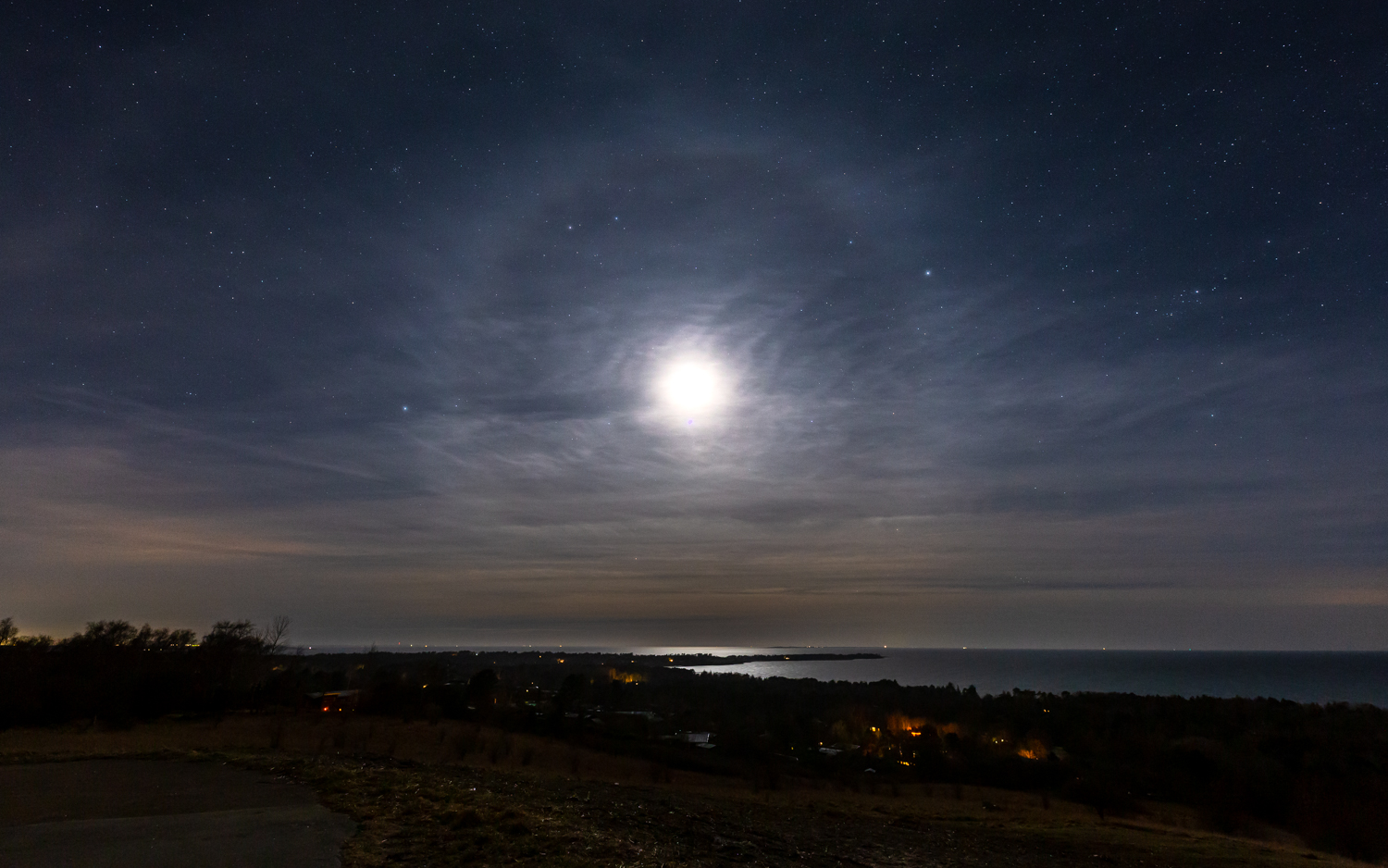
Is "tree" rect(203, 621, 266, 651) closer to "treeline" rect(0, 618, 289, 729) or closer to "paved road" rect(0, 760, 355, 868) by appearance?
"treeline" rect(0, 618, 289, 729)

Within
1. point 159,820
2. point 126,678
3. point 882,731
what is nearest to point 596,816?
point 159,820

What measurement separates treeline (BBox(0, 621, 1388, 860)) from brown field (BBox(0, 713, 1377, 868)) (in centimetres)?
632

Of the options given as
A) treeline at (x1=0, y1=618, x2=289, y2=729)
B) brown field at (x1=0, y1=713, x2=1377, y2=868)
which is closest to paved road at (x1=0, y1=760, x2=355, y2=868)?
brown field at (x1=0, y1=713, x2=1377, y2=868)

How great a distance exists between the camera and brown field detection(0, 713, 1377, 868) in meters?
13.2

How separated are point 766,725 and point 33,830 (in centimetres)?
8977

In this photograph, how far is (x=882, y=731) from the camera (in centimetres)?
9150

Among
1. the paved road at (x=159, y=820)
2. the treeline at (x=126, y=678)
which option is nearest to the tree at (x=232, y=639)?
the treeline at (x=126, y=678)

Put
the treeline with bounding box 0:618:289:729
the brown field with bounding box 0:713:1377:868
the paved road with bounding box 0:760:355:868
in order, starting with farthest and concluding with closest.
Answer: the treeline with bounding box 0:618:289:729 < the brown field with bounding box 0:713:1377:868 < the paved road with bounding box 0:760:355:868

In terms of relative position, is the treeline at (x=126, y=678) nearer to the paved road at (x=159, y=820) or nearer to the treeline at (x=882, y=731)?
the treeline at (x=882, y=731)

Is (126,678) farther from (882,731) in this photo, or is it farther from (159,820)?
(882,731)

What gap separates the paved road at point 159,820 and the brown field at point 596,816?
2.97 ft

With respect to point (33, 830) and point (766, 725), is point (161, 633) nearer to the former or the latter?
point (766, 725)

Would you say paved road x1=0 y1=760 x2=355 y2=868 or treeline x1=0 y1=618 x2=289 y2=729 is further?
treeline x1=0 y1=618 x2=289 y2=729

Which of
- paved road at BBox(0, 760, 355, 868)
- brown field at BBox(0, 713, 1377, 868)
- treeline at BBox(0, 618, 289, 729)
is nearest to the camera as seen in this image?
paved road at BBox(0, 760, 355, 868)
